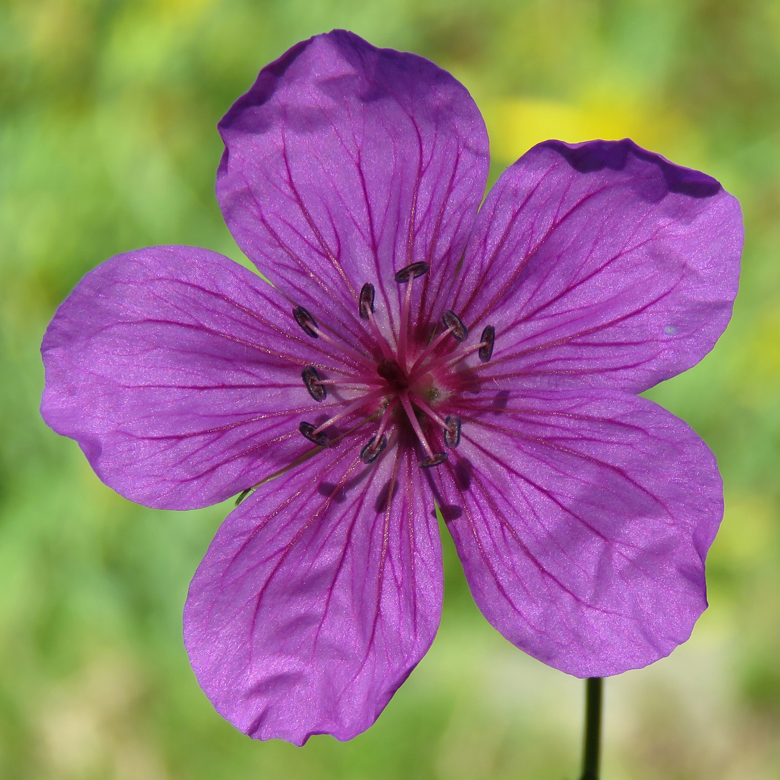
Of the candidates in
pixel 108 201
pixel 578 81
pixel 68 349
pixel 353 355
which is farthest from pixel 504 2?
pixel 68 349

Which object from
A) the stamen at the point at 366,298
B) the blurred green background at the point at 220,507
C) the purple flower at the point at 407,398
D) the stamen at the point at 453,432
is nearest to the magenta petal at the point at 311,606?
the purple flower at the point at 407,398

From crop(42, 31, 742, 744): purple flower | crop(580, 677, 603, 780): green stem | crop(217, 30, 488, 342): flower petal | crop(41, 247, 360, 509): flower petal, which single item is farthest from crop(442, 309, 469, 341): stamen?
crop(580, 677, 603, 780): green stem

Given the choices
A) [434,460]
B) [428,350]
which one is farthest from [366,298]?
[434,460]

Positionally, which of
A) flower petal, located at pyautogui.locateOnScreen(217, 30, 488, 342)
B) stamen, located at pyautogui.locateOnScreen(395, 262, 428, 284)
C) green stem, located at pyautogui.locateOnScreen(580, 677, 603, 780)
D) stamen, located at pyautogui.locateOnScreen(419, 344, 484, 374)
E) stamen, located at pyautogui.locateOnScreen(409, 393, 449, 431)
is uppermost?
flower petal, located at pyautogui.locateOnScreen(217, 30, 488, 342)

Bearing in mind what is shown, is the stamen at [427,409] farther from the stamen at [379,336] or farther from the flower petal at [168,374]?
the flower petal at [168,374]

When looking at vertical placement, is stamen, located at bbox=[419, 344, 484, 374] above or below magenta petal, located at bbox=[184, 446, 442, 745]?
above

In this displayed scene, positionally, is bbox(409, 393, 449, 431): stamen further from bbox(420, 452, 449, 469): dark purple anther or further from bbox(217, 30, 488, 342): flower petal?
bbox(217, 30, 488, 342): flower petal

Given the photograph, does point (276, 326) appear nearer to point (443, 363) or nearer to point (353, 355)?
point (353, 355)

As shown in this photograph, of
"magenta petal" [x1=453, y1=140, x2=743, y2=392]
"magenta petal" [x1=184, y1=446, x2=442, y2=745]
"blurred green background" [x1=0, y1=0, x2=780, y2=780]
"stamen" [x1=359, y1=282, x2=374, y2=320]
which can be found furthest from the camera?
"blurred green background" [x1=0, y1=0, x2=780, y2=780]
